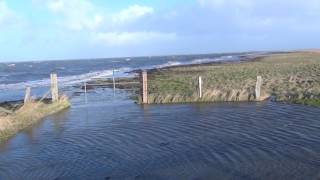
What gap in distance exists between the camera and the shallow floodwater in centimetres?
1165

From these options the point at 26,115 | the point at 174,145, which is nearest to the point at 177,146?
the point at 174,145

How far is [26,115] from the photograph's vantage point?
69.2 feet

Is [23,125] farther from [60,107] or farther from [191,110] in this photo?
[191,110]

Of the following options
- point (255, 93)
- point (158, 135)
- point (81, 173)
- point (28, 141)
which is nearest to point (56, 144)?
point (28, 141)

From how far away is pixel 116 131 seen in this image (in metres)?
17.7

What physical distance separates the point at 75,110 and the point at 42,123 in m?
3.83

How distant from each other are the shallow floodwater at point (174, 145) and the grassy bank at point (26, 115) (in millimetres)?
458

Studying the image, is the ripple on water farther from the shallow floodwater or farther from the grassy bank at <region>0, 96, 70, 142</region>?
the grassy bank at <region>0, 96, 70, 142</region>

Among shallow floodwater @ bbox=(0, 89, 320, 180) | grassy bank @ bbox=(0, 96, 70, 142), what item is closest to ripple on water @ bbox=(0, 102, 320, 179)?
shallow floodwater @ bbox=(0, 89, 320, 180)

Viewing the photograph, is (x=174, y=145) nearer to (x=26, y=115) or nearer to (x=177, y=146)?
(x=177, y=146)

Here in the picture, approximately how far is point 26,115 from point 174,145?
8641 mm

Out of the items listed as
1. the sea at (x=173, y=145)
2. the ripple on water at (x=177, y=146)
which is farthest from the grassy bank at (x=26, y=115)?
the ripple on water at (x=177, y=146)

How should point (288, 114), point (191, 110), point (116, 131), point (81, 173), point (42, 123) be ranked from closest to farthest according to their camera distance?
point (81, 173), point (116, 131), point (288, 114), point (42, 123), point (191, 110)

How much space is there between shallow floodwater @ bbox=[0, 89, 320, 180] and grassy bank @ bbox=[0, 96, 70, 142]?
0.46m
